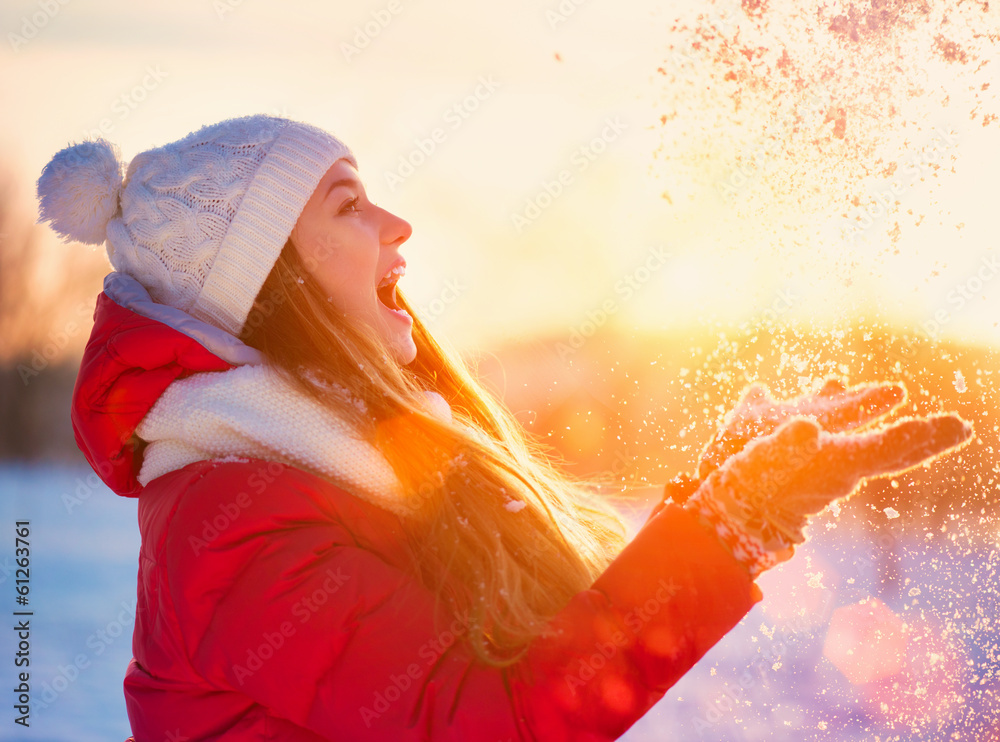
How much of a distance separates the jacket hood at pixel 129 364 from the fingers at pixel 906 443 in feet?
3.34

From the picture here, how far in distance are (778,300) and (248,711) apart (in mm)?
2616

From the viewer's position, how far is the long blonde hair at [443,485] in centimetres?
124

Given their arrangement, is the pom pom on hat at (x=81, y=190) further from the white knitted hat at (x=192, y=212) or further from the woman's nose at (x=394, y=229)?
the woman's nose at (x=394, y=229)

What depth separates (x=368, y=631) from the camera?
1037 mm

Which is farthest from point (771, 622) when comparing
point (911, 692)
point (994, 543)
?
point (994, 543)

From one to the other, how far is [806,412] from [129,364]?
1144 millimetres

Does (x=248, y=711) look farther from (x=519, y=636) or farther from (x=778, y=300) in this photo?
(x=778, y=300)

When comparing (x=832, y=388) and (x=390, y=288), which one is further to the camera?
(x=390, y=288)

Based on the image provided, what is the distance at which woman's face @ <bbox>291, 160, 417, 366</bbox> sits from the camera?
5.20 ft

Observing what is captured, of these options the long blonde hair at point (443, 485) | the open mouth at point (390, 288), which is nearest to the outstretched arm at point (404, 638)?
the long blonde hair at point (443, 485)

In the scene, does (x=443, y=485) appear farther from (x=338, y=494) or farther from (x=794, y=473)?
(x=794, y=473)

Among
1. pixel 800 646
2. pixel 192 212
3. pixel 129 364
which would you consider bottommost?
pixel 800 646

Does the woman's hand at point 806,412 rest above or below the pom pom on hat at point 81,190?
above

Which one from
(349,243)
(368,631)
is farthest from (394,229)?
(368,631)
